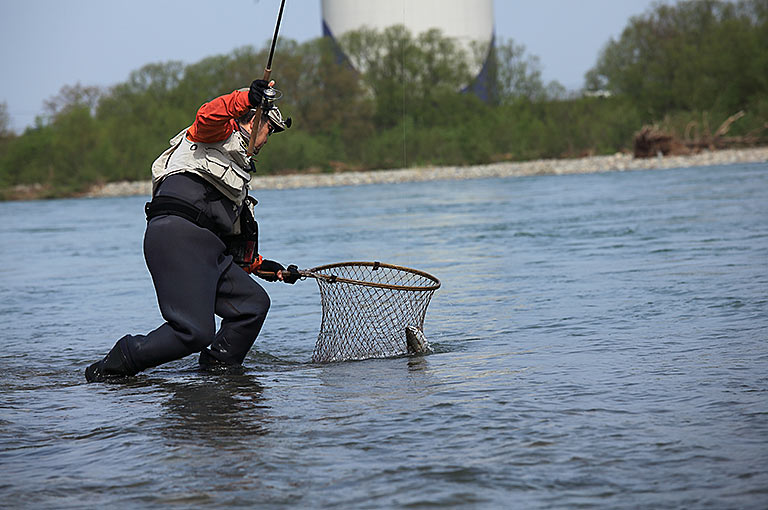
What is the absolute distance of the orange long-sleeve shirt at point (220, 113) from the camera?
16.3ft

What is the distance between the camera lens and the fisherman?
203 inches

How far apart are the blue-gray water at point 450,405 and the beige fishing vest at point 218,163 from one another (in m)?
1.12

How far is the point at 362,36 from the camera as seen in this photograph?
64.4m

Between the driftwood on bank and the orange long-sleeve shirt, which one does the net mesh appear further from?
the driftwood on bank

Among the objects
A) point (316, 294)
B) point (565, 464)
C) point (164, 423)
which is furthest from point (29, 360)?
point (565, 464)

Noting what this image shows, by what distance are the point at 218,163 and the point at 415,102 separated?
6283 cm

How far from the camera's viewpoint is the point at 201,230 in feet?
17.2

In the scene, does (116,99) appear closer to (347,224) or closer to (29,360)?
(347,224)

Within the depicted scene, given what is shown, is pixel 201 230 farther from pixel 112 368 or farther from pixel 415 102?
pixel 415 102

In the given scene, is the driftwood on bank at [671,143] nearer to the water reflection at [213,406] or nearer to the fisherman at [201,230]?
the fisherman at [201,230]

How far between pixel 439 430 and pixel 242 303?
1.93 meters

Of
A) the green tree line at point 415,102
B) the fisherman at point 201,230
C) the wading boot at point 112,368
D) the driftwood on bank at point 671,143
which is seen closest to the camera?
the fisherman at point 201,230

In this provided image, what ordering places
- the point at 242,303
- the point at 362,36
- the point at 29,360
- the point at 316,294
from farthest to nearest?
the point at 362,36 < the point at 316,294 < the point at 29,360 < the point at 242,303

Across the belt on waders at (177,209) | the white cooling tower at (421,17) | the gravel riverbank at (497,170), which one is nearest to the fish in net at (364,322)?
the belt on waders at (177,209)
